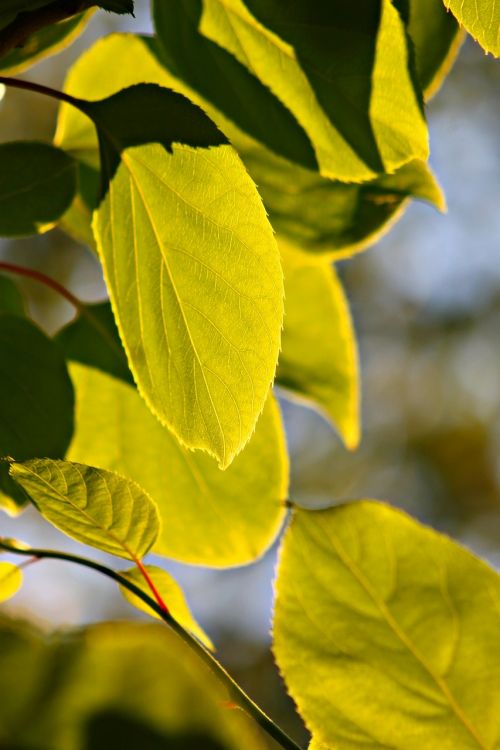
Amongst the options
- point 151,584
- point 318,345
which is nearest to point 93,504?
point 151,584

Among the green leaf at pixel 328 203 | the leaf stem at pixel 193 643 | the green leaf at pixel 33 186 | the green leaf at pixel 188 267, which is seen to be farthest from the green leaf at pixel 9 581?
the green leaf at pixel 328 203

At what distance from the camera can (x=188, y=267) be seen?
572mm

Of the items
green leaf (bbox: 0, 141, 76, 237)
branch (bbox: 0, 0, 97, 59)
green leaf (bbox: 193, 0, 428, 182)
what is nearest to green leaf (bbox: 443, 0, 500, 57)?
green leaf (bbox: 193, 0, 428, 182)

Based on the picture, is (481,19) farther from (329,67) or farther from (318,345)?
(318,345)

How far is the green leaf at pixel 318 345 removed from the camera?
0.91 metres

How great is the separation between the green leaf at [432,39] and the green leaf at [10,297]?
343 mm

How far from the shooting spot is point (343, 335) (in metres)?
0.94

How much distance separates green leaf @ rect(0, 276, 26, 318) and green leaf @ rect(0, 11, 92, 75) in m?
0.18

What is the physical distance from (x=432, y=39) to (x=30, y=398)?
14.1 inches

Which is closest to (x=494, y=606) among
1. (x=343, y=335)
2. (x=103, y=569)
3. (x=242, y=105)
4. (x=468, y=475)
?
(x=103, y=569)

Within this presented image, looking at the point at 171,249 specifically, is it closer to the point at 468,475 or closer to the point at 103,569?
the point at 103,569

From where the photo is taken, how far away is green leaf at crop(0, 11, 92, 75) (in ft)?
2.03

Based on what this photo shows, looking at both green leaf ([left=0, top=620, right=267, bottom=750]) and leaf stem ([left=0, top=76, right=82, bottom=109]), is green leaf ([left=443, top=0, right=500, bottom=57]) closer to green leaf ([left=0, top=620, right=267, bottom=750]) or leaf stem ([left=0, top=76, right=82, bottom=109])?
leaf stem ([left=0, top=76, right=82, bottom=109])

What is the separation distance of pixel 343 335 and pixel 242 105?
1.12 feet
